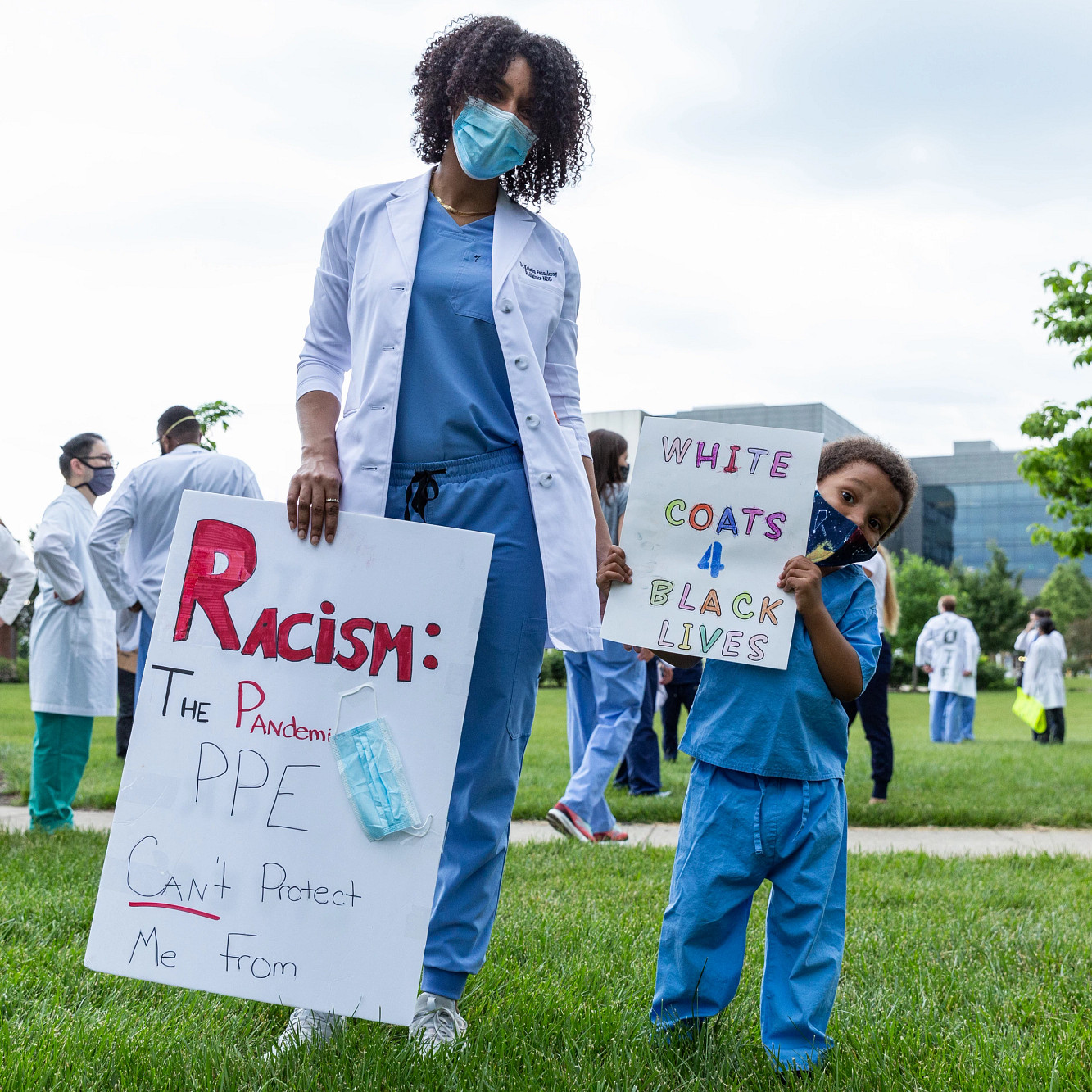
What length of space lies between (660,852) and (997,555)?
5943cm

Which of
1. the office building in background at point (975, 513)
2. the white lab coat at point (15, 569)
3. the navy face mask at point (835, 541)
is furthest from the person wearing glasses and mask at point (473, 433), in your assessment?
Result: the office building in background at point (975, 513)

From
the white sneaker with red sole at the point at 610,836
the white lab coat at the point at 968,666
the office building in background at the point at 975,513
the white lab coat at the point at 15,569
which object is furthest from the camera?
the office building in background at the point at 975,513

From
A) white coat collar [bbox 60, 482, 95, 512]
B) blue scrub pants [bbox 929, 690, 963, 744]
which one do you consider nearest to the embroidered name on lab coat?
white coat collar [bbox 60, 482, 95, 512]

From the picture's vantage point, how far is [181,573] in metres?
2.47

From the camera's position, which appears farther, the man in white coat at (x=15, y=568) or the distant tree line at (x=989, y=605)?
the distant tree line at (x=989, y=605)

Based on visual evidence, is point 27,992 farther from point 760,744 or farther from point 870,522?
point 870,522

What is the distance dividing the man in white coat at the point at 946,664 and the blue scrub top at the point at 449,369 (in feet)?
47.0

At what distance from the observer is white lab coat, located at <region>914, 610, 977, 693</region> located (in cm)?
1588

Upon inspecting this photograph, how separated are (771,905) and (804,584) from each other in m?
0.77

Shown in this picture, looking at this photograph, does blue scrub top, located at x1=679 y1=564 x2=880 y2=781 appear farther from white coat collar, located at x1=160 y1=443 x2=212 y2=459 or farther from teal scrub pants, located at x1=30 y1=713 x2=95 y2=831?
teal scrub pants, located at x1=30 y1=713 x2=95 y2=831

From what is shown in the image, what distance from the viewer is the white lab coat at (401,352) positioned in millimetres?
2529

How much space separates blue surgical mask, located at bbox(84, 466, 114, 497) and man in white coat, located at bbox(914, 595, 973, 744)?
1244 cm

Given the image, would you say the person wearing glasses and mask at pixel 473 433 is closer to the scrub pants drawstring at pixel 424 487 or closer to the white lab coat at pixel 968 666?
the scrub pants drawstring at pixel 424 487

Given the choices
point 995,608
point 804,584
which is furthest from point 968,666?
point 995,608
